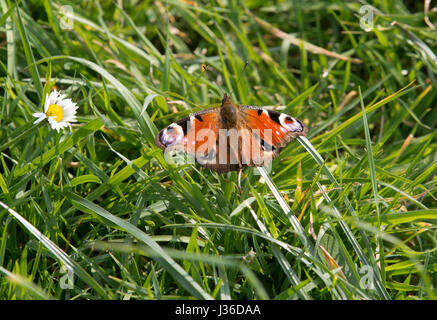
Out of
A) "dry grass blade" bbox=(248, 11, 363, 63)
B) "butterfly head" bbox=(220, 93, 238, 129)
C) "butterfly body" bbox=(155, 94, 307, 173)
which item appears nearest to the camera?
"butterfly body" bbox=(155, 94, 307, 173)

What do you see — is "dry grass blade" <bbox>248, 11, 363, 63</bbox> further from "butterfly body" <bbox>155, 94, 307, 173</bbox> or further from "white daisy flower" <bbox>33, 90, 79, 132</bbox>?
"white daisy flower" <bbox>33, 90, 79, 132</bbox>

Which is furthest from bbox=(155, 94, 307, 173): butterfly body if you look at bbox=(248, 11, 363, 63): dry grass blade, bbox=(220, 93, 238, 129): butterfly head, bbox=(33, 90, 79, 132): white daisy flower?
bbox=(248, 11, 363, 63): dry grass blade

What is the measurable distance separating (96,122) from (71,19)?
106cm

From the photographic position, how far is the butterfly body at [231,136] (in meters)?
2.09

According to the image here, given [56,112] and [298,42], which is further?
[298,42]

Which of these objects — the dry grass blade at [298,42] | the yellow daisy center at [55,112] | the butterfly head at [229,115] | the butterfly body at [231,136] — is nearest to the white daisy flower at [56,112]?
the yellow daisy center at [55,112]

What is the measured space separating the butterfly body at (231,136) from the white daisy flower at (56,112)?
465mm

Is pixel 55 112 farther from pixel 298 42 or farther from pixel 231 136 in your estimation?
pixel 298 42

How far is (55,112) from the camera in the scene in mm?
2152

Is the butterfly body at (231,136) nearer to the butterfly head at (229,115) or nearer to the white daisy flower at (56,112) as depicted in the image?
the butterfly head at (229,115)

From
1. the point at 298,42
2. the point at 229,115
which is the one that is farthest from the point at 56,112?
the point at 298,42

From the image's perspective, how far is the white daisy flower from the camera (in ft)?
6.89
